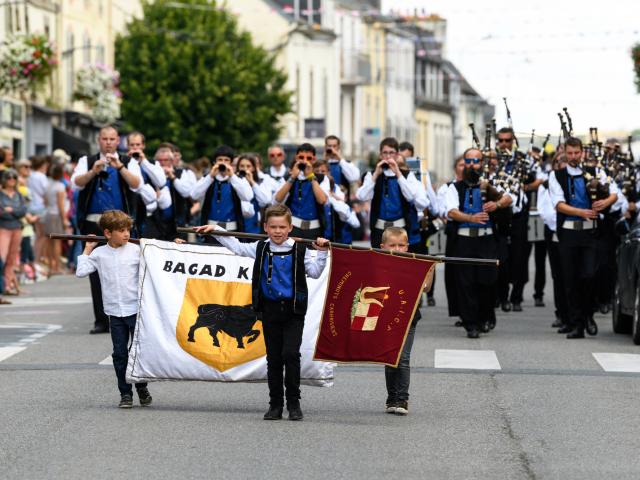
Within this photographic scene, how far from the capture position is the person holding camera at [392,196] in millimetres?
19125

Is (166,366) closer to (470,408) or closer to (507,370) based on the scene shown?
(470,408)

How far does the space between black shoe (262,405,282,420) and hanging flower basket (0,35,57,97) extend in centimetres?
2557

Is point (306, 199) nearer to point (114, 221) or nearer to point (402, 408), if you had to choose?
point (114, 221)

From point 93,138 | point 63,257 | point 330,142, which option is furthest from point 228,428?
point 93,138

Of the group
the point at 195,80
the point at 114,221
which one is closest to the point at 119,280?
the point at 114,221

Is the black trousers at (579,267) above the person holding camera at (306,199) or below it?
below

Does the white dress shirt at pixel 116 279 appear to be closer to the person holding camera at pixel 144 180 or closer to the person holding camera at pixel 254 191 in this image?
the person holding camera at pixel 144 180

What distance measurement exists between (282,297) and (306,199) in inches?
298

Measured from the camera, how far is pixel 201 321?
12516 millimetres

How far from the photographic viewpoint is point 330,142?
21.8m

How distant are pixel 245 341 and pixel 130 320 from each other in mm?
799

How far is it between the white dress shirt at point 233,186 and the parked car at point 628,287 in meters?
3.98

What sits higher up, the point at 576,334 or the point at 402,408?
the point at 402,408

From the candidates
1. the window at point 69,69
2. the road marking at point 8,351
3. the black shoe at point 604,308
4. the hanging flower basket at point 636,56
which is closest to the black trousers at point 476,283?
the black shoe at point 604,308
